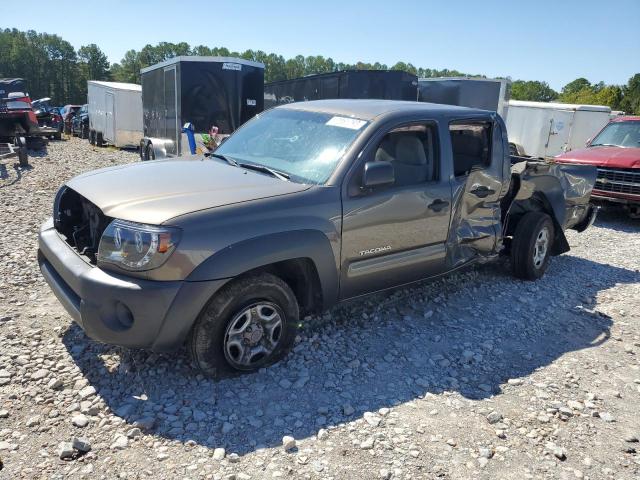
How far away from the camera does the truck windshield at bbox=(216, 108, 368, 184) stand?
3754 millimetres

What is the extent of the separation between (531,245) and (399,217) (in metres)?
2.36

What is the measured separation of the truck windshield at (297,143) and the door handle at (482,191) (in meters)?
1.38

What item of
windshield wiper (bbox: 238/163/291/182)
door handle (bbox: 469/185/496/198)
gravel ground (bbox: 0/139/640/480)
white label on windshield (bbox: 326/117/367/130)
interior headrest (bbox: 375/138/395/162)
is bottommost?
gravel ground (bbox: 0/139/640/480)

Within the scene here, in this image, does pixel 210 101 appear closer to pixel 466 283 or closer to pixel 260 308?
pixel 466 283

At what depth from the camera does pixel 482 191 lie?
15.4 ft

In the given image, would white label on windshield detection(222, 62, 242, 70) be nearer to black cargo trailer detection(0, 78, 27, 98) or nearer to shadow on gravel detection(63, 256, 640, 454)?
shadow on gravel detection(63, 256, 640, 454)

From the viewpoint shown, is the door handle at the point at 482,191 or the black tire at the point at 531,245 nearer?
the door handle at the point at 482,191

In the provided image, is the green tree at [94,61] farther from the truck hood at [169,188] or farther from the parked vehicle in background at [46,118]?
the truck hood at [169,188]

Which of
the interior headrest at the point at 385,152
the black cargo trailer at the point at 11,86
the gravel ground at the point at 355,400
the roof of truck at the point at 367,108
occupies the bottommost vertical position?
the gravel ground at the point at 355,400

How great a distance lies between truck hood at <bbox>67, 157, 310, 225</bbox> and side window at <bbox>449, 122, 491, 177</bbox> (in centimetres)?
182

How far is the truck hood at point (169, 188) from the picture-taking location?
3066 mm

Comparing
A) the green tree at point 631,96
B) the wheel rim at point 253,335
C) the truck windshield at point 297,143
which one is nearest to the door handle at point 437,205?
the truck windshield at point 297,143

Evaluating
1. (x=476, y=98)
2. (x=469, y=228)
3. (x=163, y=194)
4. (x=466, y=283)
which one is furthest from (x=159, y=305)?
(x=476, y=98)

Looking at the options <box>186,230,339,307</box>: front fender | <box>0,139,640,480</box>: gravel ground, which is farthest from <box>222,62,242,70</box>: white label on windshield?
<box>186,230,339,307</box>: front fender
